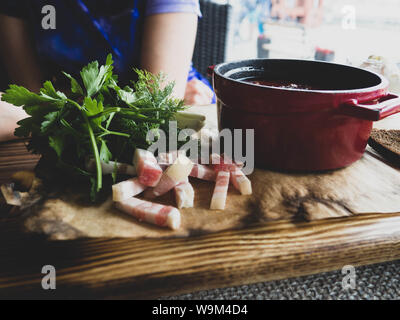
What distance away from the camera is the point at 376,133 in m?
1.15

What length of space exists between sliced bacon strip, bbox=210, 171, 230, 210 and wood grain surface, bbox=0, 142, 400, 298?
82 mm

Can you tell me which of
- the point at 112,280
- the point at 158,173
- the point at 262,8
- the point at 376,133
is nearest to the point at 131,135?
the point at 158,173

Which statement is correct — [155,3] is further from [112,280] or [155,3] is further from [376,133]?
[112,280]

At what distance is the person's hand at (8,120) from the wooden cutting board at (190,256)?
1.51 ft

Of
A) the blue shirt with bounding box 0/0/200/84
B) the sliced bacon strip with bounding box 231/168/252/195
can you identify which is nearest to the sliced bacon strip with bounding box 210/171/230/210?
the sliced bacon strip with bounding box 231/168/252/195

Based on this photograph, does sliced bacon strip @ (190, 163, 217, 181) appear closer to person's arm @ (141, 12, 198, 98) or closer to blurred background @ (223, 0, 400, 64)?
person's arm @ (141, 12, 198, 98)

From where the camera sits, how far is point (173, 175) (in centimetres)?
78

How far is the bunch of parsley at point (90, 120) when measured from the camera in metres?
0.79

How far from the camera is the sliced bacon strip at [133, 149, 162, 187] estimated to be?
0.77 metres

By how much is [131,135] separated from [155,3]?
3.12 ft

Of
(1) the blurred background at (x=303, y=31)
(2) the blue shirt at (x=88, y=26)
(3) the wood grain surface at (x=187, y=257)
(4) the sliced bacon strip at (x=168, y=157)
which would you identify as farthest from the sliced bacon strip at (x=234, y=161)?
(1) the blurred background at (x=303, y=31)

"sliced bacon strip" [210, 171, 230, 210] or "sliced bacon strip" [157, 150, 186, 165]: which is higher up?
Answer: "sliced bacon strip" [157, 150, 186, 165]

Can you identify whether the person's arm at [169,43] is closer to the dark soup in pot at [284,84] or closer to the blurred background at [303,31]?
the dark soup in pot at [284,84]

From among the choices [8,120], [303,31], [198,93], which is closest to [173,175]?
[8,120]
